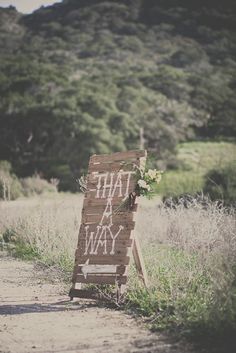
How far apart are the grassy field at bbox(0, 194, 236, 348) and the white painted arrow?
39 cm

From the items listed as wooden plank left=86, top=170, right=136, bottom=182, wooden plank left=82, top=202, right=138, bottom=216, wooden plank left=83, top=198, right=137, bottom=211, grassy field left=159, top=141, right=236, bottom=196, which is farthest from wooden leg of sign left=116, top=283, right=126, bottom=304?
grassy field left=159, top=141, right=236, bottom=196

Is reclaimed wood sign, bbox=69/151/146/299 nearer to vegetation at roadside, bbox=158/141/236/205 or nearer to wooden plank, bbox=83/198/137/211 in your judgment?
wooden plank, bbox=83/198/137/211

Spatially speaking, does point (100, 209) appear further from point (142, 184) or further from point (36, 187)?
point (36, 187)

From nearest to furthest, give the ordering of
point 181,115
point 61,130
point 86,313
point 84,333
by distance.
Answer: point 84,333, point 86,313, point 61,130, point 181,115

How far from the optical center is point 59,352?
434cm

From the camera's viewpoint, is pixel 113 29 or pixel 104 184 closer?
pixel 104 184

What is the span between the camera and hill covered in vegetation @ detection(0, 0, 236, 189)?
35562mm

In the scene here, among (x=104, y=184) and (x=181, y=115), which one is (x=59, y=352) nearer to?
(x=104, y=184)

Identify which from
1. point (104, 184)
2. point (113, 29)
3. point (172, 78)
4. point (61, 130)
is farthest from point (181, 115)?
point (113, 29)

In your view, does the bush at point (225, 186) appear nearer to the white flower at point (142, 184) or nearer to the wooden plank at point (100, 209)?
the wooden plank at point (100, 209)

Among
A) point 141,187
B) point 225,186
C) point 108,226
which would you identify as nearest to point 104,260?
point 108,226

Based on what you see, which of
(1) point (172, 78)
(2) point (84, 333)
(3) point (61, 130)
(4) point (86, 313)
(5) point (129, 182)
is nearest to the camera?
(2) point (84, 333)

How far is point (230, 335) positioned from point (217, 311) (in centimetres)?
26

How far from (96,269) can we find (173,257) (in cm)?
203
